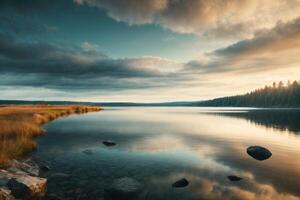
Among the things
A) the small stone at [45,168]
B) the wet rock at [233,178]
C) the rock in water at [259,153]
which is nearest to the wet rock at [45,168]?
the small stone at [45,168]

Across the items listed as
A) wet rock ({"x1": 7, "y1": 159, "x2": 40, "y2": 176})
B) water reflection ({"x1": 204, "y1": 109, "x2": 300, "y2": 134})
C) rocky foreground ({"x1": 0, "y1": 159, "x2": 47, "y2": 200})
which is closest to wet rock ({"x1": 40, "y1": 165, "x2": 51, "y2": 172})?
wet rock ({"x1": 7, "y1": 159, "x2": 40, "y2": 176})

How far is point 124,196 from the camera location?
1421cm

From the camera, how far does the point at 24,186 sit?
13.3 m

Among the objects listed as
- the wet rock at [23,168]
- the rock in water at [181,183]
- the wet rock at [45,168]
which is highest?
the wet rock at [23,168]

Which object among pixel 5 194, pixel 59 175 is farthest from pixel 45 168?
pixel 5 194

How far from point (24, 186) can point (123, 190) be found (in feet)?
19.2

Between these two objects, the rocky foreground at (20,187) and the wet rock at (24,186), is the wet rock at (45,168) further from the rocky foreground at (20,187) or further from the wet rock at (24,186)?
the wet rock at (24,186)

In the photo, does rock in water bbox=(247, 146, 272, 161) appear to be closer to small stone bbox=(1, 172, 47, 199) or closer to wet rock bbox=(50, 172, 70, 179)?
wet rock bbox=(50, 172, 70, 179)

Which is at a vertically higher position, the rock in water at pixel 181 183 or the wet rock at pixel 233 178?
the rock in water at pixel 181 183

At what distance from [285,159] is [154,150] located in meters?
14.8

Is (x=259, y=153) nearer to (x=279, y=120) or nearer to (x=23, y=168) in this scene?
(x=23, y=168)

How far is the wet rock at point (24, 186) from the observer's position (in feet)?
42.9

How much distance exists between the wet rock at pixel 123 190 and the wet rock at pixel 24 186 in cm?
413

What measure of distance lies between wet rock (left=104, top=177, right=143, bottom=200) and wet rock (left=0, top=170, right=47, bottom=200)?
13.6 feet
